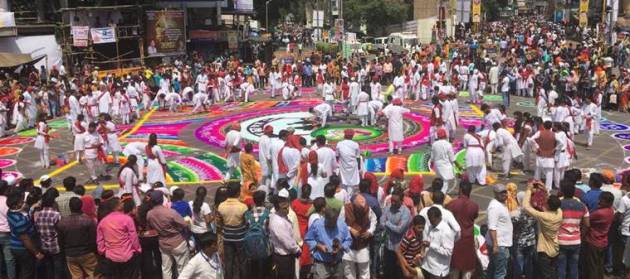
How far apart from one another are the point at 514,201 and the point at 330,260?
2.55 m

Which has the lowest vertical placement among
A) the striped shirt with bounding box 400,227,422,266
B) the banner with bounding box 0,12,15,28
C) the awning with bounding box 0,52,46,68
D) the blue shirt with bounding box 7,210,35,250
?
the striped shirt with bounding box 400,227,422,266

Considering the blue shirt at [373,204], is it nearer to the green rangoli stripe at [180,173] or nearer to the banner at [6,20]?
the green rangoli stripe at [180,173]

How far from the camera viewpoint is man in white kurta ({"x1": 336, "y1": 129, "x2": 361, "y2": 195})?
439 inches

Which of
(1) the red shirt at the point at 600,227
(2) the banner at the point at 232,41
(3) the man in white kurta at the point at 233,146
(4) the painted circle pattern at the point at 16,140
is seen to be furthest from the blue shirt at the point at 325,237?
(2) the banner at the point at 232,41

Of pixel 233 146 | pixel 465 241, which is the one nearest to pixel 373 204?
pixel 465 241

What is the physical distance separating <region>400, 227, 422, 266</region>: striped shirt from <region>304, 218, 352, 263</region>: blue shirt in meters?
0.65

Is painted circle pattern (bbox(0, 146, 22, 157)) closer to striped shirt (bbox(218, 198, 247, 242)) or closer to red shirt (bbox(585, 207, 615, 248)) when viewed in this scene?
striped shirt (bbox(218, 198, 247, 242))

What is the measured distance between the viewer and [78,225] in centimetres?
728

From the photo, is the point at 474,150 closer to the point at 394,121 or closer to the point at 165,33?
the point at 394,121

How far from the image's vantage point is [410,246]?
7258mm

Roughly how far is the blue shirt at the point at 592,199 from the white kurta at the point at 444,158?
3618mm

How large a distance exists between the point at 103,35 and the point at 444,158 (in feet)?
83.4

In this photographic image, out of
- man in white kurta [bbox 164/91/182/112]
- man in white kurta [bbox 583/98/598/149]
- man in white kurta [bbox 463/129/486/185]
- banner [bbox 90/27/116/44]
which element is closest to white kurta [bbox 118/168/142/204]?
man in white kurta [bbox 463/129/486/185]

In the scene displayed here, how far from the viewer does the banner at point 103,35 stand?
3206 cm
